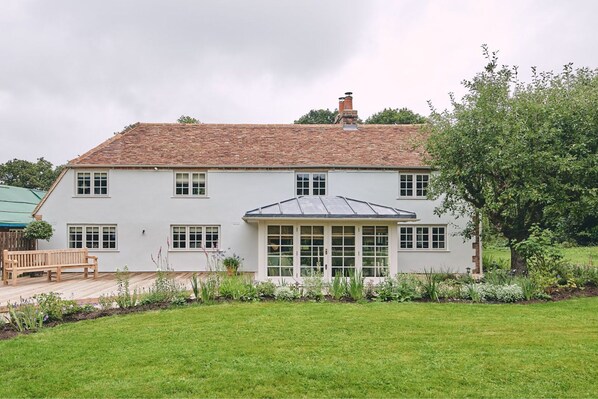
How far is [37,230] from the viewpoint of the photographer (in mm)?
16719

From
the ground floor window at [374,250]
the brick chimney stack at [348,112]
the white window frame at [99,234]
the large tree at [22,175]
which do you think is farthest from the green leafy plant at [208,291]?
the large tree at [22,175]

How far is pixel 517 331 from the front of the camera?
724cm

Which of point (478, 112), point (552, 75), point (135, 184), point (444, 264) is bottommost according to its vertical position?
point (444, 264)

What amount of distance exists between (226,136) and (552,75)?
1319cm

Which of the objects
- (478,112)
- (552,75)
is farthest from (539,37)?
(478,112)

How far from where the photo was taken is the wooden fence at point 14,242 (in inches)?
651

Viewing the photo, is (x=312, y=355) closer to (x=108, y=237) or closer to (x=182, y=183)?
(x=182, y=183)

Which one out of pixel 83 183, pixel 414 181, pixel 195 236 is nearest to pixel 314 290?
pixel 195 236

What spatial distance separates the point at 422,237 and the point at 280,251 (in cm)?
698

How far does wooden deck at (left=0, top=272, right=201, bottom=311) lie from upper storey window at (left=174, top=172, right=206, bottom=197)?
3485 mm

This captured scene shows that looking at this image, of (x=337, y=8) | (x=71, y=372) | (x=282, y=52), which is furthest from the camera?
(x=282, y=52)

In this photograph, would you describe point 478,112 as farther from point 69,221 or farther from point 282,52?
point 69,221

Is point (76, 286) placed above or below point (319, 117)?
→ below

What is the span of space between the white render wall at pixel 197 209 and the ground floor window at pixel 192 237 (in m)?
0.24
